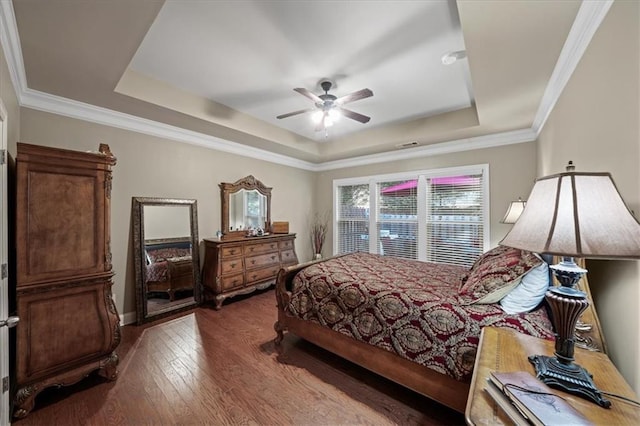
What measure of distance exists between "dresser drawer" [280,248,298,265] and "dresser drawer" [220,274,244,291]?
2.97 ft

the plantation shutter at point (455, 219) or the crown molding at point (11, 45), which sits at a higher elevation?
the crown molding at point (11, 45)

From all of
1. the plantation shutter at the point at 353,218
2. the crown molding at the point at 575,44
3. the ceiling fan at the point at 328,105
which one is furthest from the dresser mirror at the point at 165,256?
the crown molding at the point at 575,44

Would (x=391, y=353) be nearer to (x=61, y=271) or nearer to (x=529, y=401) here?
(x=529, y=401)

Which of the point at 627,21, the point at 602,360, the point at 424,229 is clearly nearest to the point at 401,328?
the point at 602,360

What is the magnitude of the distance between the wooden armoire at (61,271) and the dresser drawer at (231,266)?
159cm

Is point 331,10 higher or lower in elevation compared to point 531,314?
higher

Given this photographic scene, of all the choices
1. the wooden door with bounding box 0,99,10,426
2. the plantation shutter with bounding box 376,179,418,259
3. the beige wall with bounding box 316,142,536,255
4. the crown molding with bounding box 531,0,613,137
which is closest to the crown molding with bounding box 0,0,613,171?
the crown molding with bounding box 531,0,613,137

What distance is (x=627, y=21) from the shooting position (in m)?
1.18

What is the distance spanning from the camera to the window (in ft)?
13.3

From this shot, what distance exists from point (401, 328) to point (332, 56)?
7.94ft

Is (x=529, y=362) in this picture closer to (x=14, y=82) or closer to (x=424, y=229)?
(x=424, y=229)

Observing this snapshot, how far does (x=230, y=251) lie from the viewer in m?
3.80

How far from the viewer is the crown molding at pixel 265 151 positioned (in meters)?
1.58

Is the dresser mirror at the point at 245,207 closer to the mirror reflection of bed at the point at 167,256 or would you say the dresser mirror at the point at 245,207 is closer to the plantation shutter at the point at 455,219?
the mirror reflection of bed at the point at 167,256
